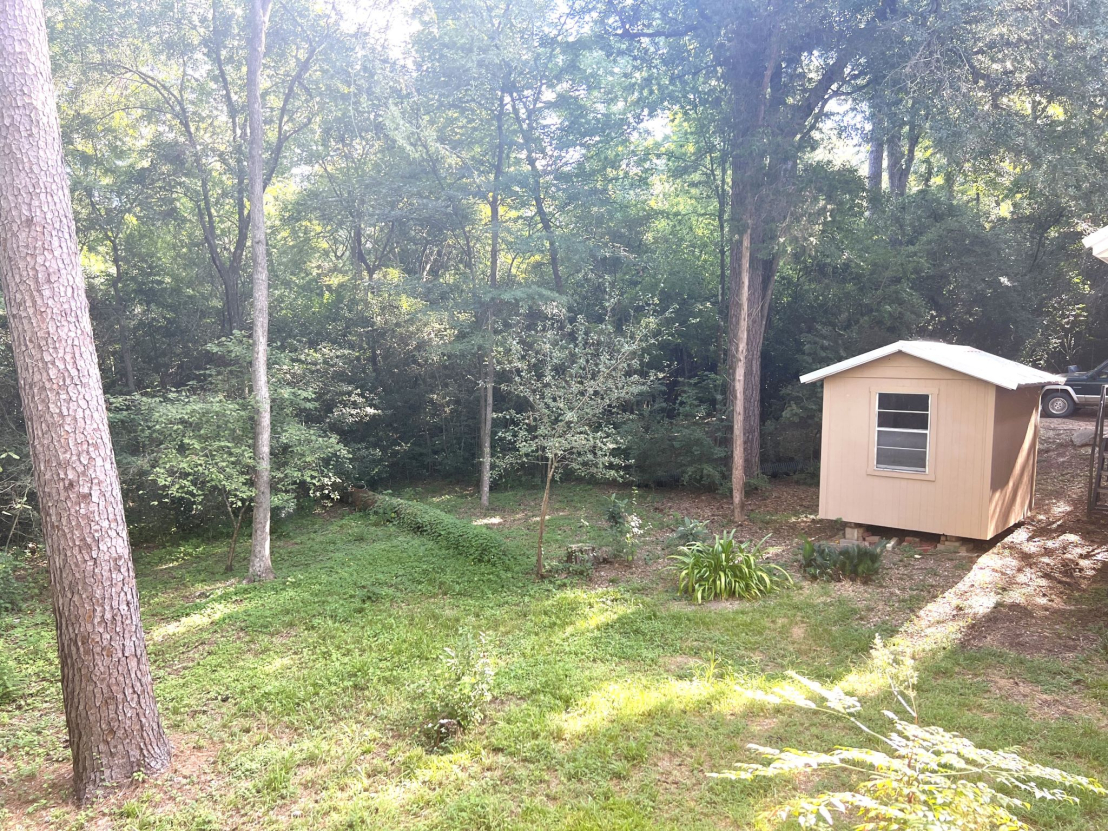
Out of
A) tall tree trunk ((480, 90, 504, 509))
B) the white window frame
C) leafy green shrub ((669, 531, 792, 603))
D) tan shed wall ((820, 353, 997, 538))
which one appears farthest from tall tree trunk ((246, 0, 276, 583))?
the white window frame

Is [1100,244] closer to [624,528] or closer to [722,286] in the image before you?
[624,528]

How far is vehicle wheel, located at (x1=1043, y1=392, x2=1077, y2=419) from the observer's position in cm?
1263

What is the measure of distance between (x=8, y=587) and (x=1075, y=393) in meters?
17.4

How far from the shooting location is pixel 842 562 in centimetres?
638

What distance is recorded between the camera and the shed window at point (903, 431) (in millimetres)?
7148

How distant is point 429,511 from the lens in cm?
941

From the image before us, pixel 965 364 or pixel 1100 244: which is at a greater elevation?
pixel 1100 244

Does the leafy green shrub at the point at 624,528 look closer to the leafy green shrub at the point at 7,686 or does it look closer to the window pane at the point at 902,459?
the window pane at the point at 902,459

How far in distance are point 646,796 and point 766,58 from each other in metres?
9.96

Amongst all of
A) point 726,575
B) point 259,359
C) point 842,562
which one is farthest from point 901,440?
point 259,359

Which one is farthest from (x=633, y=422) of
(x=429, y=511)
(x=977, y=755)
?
(x=977, y=755)

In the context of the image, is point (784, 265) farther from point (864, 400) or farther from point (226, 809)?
point (226, 809)

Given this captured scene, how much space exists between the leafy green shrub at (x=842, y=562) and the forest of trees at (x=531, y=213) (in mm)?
3194

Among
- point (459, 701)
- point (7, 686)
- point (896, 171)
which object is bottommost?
point (7, 686)
